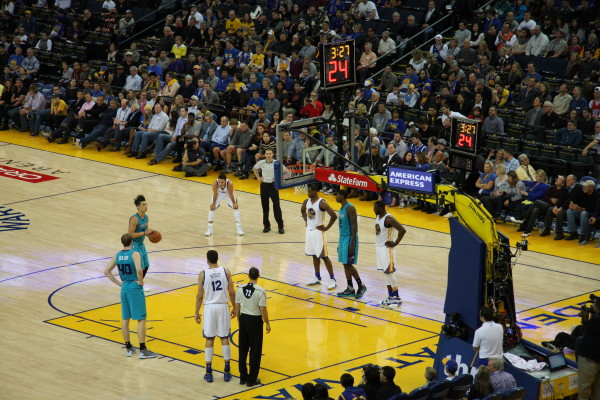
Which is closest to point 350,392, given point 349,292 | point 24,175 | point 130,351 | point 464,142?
point 464,142

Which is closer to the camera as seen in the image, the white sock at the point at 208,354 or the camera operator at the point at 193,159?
the white sock at the point at 208,354

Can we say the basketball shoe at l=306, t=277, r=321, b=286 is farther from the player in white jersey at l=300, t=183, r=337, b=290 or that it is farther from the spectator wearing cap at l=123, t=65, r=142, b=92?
the spectator wearing cap at l=123, t=65, r=142, b=92

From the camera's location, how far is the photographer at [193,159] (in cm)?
2755

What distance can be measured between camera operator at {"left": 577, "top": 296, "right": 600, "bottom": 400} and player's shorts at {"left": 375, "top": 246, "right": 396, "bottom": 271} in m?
5.11

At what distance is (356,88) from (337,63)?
416 inches

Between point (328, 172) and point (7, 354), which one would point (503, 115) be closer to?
point (328, 172)

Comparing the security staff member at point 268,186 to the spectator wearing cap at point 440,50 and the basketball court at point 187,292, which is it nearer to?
the basketball court at point 187,292

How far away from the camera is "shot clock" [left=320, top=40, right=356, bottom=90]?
16766 millimetres

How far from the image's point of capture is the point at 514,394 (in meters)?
12.3

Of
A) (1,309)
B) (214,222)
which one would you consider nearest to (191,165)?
(214,222)

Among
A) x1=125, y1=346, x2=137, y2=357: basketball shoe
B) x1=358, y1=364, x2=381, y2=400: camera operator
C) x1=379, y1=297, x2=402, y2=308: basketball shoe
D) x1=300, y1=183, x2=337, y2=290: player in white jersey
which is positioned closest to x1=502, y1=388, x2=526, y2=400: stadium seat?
x1=358, y1=364, x2=381, y2=400: camera operator

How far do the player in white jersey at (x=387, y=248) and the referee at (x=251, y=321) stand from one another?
4.04 metres

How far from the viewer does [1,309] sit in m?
17.5

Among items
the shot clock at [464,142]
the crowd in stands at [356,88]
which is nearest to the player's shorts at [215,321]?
the shot clock at [464,142]
